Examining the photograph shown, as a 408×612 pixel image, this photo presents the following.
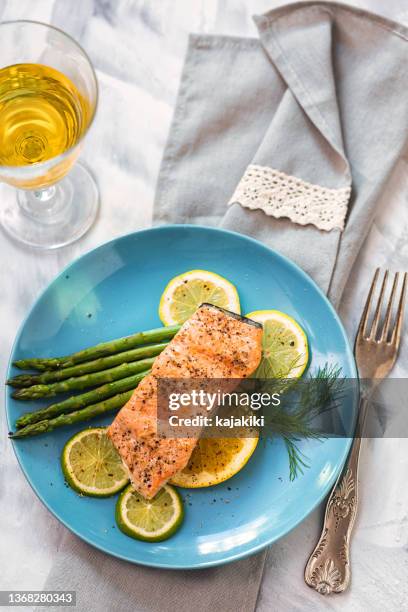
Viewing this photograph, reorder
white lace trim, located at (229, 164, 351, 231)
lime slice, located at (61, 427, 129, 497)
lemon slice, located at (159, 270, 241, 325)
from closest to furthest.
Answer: lime slice, located at (61, 427, 129, 497) < lemon slice, located at (159, 270, 241, 325) < white lace trim, located at (229, 164, 351, 231)

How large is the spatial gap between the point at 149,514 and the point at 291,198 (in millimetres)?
2031

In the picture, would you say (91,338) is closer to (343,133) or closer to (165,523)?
(165,523)

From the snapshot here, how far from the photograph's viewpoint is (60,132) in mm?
4172

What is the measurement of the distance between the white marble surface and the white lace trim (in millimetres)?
336

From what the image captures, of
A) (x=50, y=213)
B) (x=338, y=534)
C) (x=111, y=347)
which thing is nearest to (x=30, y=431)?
(x=111, y=347)

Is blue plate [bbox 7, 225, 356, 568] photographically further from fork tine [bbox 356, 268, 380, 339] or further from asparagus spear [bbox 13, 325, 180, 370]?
fork tine [bbox 356, 268, 380, 339]

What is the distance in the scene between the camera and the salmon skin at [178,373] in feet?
12.4

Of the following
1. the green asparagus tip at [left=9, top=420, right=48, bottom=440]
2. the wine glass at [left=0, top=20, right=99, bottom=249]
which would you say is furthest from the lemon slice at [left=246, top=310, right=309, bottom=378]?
the wine glass at [left=0, top=20, right=99, bottom=249]

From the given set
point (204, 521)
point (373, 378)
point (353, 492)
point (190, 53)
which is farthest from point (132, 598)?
point (190, 53)

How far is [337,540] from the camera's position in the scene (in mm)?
3986

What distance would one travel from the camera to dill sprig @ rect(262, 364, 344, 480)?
398 cm

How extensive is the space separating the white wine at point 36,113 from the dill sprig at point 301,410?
6.14 ft

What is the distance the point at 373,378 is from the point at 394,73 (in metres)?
1.90

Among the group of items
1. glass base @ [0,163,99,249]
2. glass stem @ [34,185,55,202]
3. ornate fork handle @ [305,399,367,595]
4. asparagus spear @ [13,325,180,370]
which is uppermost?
glass stem @ [34,185,55,202]
